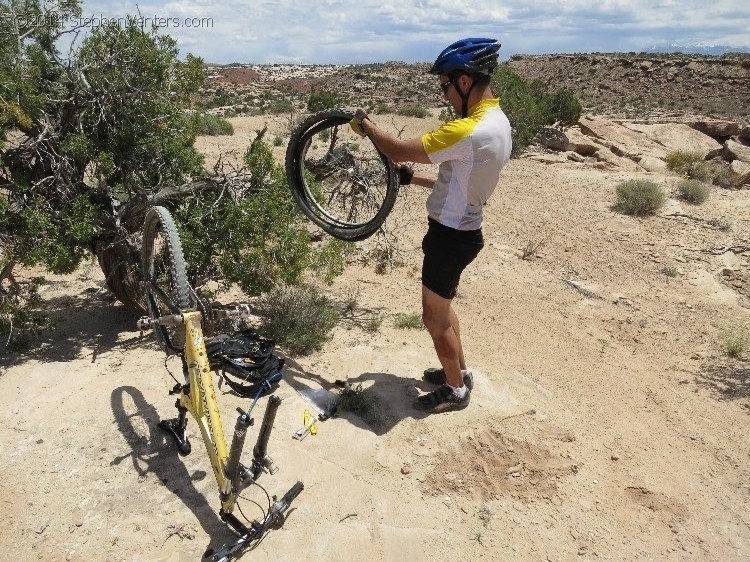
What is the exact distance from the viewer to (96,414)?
12.7 ft

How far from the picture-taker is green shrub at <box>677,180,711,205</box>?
11234mm

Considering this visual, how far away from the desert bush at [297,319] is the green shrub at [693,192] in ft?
28.8

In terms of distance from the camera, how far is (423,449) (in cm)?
395

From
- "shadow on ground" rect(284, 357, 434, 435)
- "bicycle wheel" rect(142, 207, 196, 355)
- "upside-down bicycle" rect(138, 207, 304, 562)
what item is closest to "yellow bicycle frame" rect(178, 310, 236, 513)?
"upside-down bicycle" rect(138, 207, 304, 562)

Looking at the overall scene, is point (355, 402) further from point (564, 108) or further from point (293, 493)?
point (564, 108)

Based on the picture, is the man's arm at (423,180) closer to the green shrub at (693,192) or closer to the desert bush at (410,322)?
the desert bush at (410,322)

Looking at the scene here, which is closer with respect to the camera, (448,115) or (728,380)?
(728,380)

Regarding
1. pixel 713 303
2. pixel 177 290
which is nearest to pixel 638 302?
pixel 713 303

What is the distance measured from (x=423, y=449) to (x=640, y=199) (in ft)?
26.9

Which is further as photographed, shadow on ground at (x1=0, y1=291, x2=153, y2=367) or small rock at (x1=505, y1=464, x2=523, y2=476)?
shadow on ground at (x1=0, y1=291, x2=153, y2=367)

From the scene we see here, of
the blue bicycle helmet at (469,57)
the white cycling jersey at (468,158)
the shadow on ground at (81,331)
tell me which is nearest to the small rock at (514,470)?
the white cycling jersey at (468,158)

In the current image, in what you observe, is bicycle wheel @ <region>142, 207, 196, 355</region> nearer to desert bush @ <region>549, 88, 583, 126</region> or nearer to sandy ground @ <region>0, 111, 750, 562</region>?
sandy ground @ <region>0, 111, 750, 562</region>

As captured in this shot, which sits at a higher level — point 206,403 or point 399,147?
point 399,147

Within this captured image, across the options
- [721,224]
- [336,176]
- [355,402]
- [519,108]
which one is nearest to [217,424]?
[355,402]
